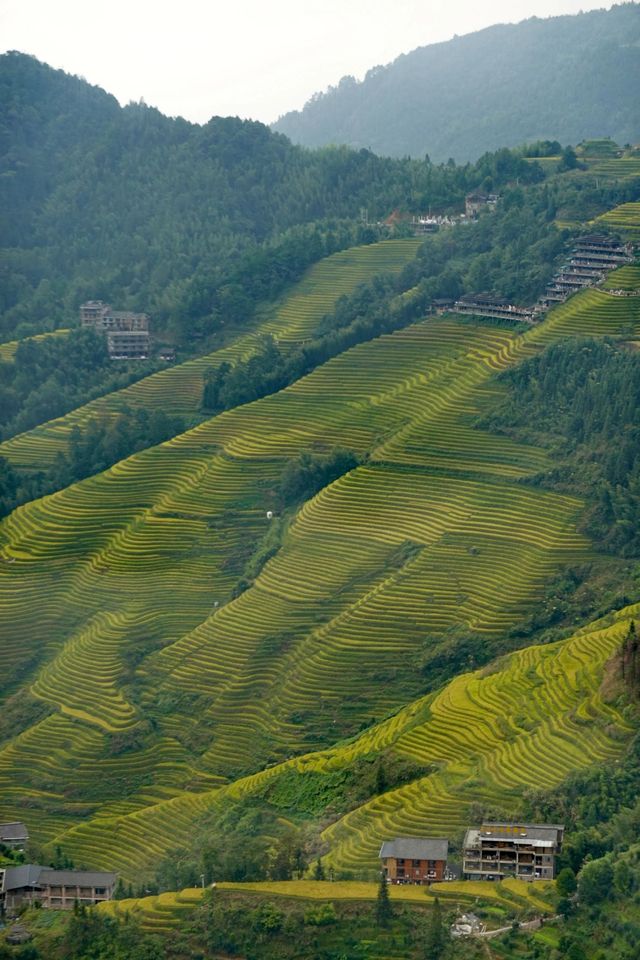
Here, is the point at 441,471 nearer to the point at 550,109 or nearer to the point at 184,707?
the point at 184,707

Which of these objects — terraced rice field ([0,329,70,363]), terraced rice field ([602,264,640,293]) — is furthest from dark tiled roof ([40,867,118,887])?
terraced rice field ([0,329,70,363])

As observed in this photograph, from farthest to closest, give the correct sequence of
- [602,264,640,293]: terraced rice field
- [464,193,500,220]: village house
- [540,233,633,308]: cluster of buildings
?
1. [464,193,500,220]: village house
2. [540,233,633,308]: cluster of buildings
3. [602,264,640,293]: terraced rice field

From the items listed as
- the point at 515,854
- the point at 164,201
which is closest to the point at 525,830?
the point at 515,854

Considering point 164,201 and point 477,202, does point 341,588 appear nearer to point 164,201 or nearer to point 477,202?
point 477,202

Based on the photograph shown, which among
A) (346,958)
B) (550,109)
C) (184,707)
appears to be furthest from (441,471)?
(550,109)

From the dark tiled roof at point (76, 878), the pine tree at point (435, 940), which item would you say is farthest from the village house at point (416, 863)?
the dark tiled roof at point (76, 878)

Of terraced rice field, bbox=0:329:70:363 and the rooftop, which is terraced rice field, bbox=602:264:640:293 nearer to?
terraced rice field, bbox=0:329:70:363
